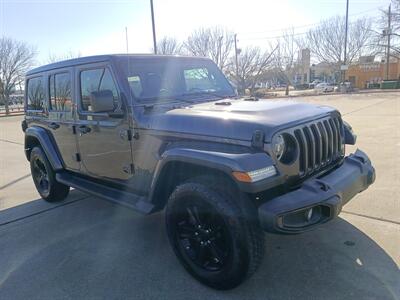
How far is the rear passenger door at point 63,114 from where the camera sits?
4520mm

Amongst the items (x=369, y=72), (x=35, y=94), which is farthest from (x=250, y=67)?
(x=35, y=94)

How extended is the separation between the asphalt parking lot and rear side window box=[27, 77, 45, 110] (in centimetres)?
156

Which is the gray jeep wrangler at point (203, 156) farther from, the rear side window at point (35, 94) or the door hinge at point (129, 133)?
the rear side window at point (35, 94)

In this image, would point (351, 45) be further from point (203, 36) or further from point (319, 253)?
point (319, 253)

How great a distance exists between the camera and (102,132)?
13.1ft

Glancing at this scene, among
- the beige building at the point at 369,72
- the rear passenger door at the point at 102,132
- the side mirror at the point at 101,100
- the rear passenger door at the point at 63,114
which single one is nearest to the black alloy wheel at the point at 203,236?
the rear passenger door at the point at 102,132

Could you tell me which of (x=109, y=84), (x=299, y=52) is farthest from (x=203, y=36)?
(x=109, y=84)

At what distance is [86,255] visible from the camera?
3701 millimetres

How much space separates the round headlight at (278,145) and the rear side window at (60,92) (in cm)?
283

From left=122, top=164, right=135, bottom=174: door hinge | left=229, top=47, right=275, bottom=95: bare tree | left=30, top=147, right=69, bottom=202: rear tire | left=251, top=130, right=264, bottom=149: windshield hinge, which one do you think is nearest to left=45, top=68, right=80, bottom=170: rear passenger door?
left=30, top=147, right=69, bottom=202: rear tire

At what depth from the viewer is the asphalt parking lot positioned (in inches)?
116

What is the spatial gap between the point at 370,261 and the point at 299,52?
190 ft

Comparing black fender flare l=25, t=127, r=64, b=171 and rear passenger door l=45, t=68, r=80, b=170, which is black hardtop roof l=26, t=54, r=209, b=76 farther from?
black fender flare l=25, t=127, r=64, b=171

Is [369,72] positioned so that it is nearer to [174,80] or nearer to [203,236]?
[174,80]
